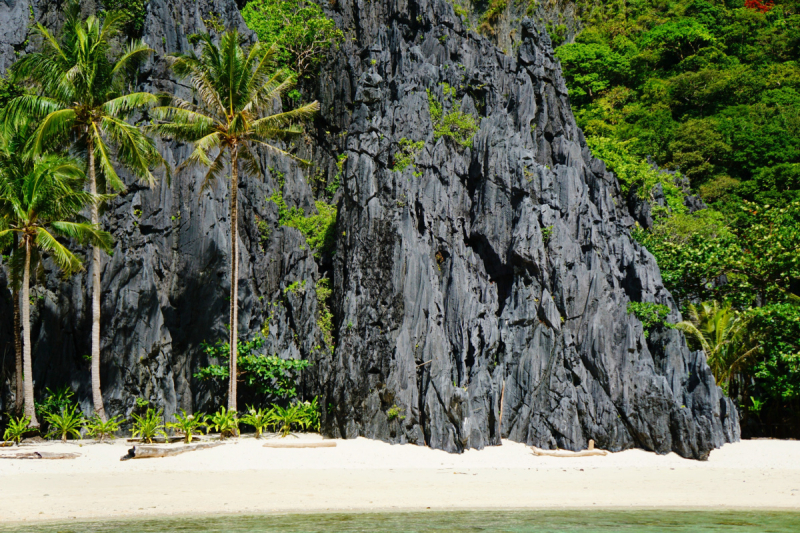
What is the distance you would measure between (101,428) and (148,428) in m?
2.24

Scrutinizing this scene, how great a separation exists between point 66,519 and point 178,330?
464 inches

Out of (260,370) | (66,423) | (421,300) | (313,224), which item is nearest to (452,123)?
(313,224)

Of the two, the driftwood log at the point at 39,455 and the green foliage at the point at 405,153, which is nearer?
the driftwood log at the point at 39,455

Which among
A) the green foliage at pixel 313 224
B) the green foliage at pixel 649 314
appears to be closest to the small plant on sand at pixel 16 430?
the green foliage at pixel 313 224

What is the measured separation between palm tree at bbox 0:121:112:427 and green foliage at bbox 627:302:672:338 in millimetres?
18437

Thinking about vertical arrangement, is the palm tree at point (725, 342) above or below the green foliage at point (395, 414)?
above

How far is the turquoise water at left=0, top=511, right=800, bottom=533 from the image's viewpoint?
1022 cm

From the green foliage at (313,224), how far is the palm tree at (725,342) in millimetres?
13935

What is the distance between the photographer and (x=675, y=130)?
42719 millimetres

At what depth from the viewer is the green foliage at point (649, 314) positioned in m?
22.3

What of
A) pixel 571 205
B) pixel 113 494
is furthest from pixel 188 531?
pixel 571 205

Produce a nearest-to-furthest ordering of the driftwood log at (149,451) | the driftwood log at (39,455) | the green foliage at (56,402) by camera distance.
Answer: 1. the driftwood log at (39,455)
2. the driftwood log at (149,451)
3. the green foliage at (56,402)

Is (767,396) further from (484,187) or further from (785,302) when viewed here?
(484,187)

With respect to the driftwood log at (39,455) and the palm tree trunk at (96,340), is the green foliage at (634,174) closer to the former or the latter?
the palm tree trunk at (96,340)
